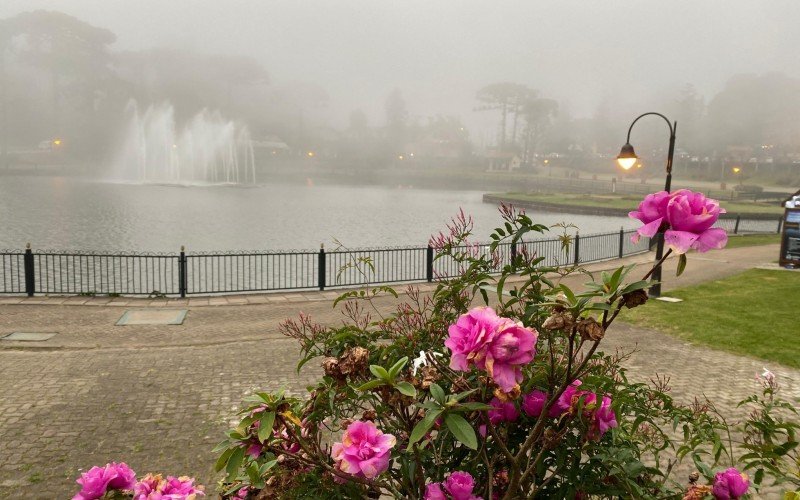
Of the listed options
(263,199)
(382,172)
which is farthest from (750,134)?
(263,199)

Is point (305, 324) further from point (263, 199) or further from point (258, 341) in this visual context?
point (263, 199)

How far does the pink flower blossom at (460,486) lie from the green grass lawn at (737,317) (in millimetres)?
10736

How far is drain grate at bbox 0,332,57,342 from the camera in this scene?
11852mm

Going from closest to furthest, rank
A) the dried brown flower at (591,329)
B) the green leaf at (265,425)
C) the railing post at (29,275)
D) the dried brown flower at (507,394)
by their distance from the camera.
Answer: the dried brown flower at (591,329), the dried brown flower at (507,394), the green leaf at (265,425), the railing post at (29,275)

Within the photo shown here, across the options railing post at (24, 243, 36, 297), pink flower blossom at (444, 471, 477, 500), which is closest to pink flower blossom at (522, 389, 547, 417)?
pink flower blossom at (444, 471, 477, 500)

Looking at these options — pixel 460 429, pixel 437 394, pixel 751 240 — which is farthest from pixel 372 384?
pixel 751 240

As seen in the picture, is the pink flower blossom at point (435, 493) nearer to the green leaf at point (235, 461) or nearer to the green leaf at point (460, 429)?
the green leaf at point (460, 429)

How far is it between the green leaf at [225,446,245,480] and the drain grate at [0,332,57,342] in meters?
11.1

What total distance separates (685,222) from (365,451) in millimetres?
1355

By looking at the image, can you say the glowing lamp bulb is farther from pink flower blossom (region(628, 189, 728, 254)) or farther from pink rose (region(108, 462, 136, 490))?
pink rose (region(108, 462, 136, 490))

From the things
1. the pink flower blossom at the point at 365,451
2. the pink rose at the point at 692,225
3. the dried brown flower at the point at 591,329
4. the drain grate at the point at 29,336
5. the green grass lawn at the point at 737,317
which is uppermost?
the pink rose at the point at 692,225

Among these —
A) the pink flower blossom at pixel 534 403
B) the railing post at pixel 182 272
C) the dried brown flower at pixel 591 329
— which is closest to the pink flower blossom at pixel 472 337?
the dried brown flower at pixel 591 329

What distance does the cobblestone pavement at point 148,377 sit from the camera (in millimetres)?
6926

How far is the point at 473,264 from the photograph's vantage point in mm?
2969
